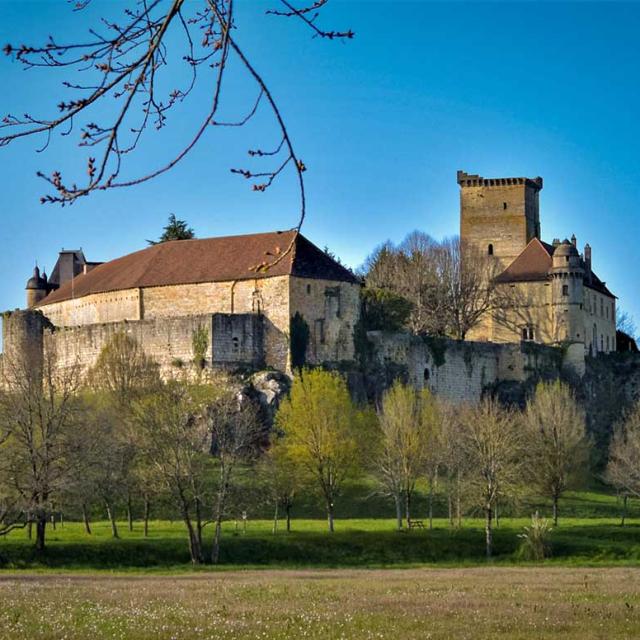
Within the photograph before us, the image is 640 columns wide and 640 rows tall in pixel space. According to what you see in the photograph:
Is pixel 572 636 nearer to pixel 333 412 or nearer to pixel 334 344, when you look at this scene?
pixel 333 412

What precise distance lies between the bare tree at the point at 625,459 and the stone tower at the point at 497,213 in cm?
1777

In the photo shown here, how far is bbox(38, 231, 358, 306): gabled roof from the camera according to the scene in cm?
6881

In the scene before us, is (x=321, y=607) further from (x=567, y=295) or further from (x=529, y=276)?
(x=529, y=276)

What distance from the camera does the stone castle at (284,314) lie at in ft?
222

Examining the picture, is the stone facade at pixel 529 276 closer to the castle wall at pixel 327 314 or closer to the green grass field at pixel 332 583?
the castle wall at pixel 327 314

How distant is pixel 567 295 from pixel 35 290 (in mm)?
32043

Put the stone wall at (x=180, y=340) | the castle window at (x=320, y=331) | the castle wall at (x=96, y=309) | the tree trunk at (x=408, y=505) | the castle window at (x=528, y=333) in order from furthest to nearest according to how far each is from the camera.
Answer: the castle window at (x=528, y=333)
the castle wall at (x=96, y=309)
the castle window at (x=320, y=331)
the stone wall at (x=180, y=340)
the tree trunk at (x=408, y=505)

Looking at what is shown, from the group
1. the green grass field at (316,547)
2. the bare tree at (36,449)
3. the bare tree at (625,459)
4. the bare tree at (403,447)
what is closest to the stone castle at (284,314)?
the bare tree at (625,459)

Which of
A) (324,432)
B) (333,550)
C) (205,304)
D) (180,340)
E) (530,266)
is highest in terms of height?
(530,266)

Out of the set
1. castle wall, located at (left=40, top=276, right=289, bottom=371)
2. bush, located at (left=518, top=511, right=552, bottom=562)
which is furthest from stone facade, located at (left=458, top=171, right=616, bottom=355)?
bush, located at (left=518, top=511, right=552, bottom=562)

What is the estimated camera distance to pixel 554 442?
207 ft

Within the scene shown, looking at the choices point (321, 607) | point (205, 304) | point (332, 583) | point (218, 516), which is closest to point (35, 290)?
point (205, 304)

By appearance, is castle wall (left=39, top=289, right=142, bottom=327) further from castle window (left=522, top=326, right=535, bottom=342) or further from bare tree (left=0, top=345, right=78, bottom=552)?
castle window (left=522, top=326, right=535, bottom=342)

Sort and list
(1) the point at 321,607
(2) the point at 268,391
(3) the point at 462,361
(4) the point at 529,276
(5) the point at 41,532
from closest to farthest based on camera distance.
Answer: (1) the point at 321,607
(5) the point at 41,532
(2) the point at 268,391
(3) the point at 462,361
(4) the point at 529,276
